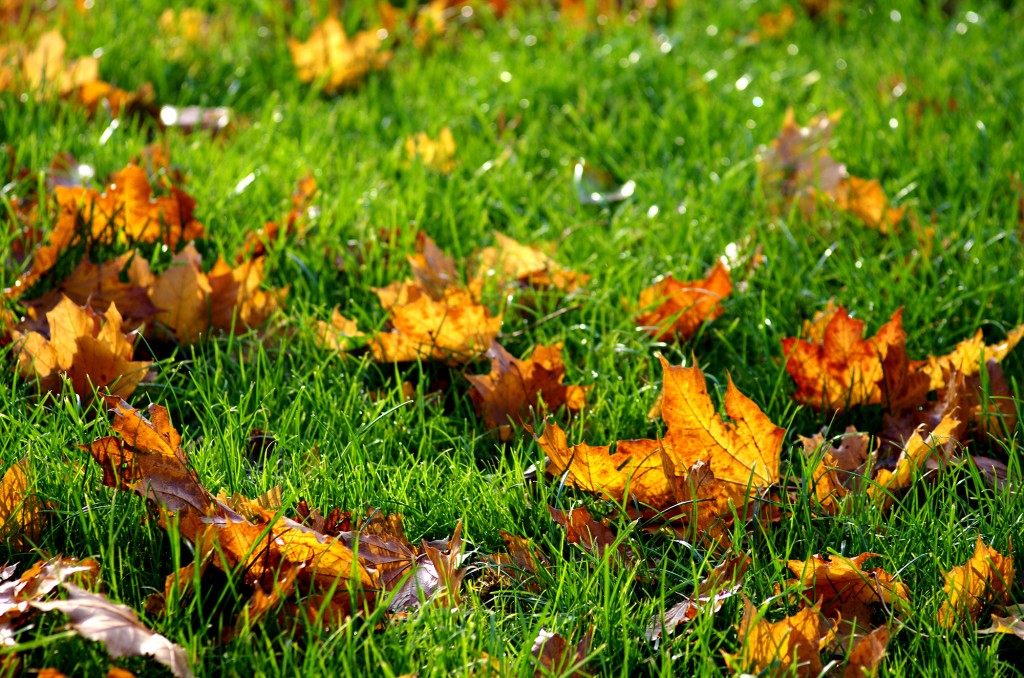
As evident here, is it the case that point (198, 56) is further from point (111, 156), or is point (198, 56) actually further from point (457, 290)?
point (457, 290)

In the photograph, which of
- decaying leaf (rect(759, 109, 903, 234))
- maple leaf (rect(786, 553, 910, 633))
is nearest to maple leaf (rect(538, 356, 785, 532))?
maple leaf (rect(786, 553, 910, 633))

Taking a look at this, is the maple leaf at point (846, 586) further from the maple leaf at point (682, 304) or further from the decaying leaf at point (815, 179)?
the decaying leaf at point (815, 179)

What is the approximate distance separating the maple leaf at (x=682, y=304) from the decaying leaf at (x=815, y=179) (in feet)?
1.76

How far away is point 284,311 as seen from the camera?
2314mm

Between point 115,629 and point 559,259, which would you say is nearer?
point 115,629

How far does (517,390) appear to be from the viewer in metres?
2.00

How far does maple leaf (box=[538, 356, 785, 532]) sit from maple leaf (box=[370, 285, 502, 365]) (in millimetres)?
472

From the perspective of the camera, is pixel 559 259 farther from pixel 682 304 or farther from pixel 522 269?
pixel 682 304

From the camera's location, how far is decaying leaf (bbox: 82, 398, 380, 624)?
1452mm

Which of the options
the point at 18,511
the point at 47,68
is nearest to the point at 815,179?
the point at 18,511

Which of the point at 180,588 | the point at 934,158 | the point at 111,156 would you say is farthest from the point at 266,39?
the point at 180,588

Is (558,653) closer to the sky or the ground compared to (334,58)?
closer to the ground

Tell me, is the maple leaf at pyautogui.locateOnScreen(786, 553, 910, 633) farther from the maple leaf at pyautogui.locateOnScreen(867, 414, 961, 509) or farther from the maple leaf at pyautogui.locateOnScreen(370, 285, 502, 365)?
the maple leaf at pyautogui.locateOnScreen(370, 285, 502, 365)

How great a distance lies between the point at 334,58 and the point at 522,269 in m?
1.58
